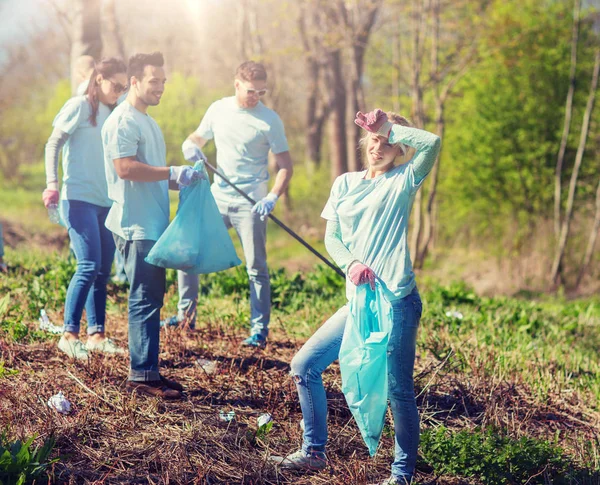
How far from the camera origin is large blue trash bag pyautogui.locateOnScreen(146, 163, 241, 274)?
3.82 meters

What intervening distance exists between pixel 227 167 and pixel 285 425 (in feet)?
6.74

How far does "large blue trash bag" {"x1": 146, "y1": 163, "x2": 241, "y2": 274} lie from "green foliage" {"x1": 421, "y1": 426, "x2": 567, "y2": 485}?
1.41 m

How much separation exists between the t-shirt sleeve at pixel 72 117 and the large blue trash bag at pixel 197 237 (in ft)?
3.08

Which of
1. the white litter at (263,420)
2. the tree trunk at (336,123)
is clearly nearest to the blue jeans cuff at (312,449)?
the white litter at (263,420)

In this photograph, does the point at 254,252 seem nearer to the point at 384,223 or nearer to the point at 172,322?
the point at 172,322

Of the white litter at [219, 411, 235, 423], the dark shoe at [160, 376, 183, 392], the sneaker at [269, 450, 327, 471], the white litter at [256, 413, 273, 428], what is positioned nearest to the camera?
the sneaker at [269, 450, 327, 471]

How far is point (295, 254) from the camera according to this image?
14.2 meters

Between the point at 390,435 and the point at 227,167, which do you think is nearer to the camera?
the point at 390,435

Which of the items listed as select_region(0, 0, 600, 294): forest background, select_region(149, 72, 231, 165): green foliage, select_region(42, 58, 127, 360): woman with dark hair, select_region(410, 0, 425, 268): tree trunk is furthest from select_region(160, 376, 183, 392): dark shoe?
select_region(149, 72, 231, 165): green foliage

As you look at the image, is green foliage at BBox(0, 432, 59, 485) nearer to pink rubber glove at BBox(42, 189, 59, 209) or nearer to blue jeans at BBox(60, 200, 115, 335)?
blue jeans at BBox(60, 200, 115, 335)

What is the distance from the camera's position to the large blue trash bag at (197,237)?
3.82 m

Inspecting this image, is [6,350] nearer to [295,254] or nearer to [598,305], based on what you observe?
[598,305]

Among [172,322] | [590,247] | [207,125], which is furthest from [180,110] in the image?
[172,322]

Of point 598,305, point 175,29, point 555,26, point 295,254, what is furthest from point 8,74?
point 598,305
